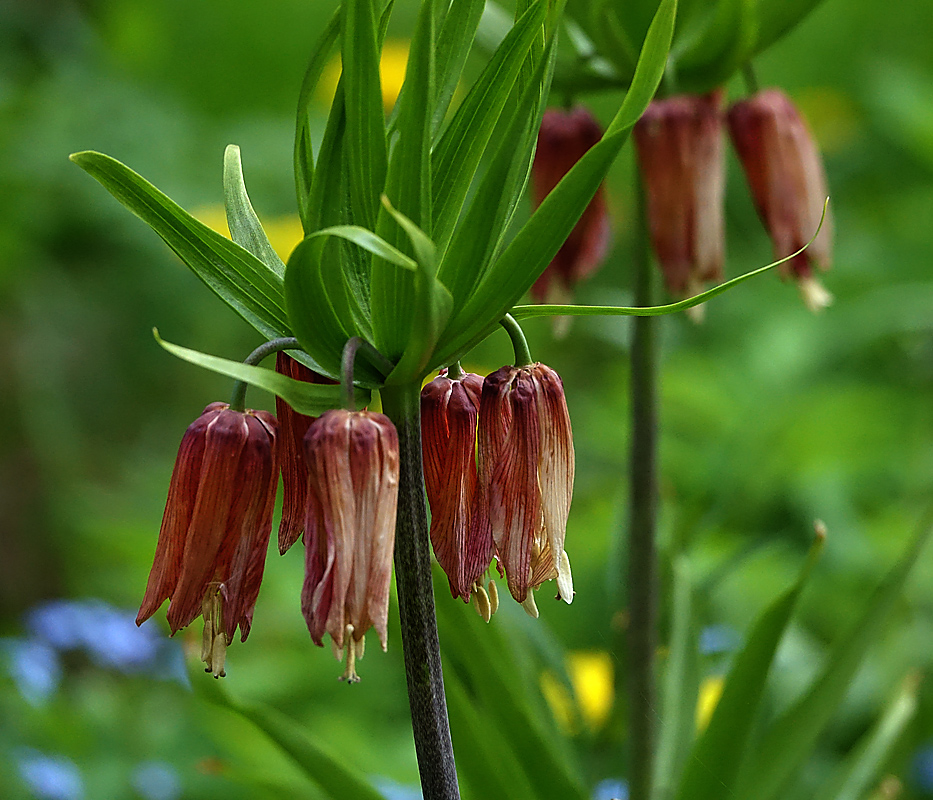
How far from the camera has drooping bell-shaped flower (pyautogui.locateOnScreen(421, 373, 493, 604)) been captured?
55cm

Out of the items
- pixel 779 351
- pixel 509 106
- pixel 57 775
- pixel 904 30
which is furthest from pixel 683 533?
pixel 904 30

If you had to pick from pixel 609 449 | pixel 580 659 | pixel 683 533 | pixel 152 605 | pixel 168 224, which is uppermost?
pixel 168 224

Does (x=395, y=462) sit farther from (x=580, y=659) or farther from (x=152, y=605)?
A: (x=580, y=659)

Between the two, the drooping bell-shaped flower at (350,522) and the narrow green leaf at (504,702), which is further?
the narrow green leaf at (504,702)

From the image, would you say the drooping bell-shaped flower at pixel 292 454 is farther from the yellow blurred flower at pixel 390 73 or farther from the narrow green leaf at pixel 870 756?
the yellow blurred flower at pixel 390 73

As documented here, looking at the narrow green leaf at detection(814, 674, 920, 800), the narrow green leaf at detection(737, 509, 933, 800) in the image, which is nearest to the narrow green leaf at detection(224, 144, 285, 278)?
the narrow green leaf at detection(737, 509, 933, 800)

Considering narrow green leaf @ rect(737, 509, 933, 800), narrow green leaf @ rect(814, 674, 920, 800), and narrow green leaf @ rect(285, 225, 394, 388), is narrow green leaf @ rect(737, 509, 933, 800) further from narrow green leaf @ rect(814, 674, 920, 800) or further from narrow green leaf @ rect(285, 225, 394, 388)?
narrow green leaf @ rect(285, 225, 394, 388)

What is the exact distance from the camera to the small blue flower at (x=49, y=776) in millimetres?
1129

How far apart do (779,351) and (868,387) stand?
0.92ft

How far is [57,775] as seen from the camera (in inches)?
45.3

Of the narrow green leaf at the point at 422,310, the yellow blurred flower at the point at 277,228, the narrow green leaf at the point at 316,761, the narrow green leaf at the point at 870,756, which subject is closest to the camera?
the narrow green leaf at the point at 422,310

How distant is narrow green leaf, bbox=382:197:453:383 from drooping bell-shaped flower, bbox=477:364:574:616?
5 centimetres

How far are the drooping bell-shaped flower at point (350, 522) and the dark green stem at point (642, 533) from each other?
482 millimetres

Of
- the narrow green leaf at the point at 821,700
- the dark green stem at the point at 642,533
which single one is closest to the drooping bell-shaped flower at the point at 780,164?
the dark green stem at the point at 642,533
